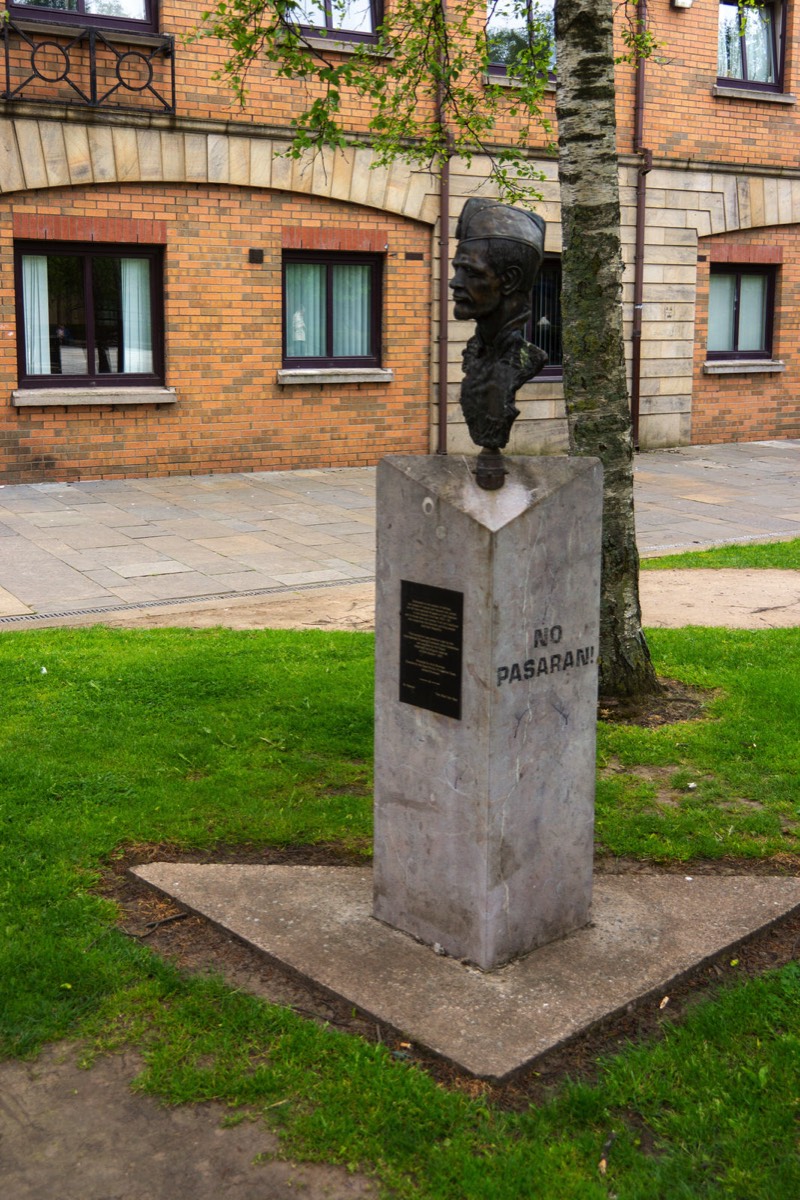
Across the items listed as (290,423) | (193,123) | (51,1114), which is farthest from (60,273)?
(51,1114)

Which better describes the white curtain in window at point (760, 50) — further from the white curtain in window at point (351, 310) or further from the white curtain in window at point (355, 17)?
the white curtain in window at point (351, 310)

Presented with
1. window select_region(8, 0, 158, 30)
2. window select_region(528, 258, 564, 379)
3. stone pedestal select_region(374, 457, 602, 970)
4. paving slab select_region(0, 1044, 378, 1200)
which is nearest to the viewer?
paving slab select_region(0, 1044, 378, 1200)

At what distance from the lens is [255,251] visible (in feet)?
49.2

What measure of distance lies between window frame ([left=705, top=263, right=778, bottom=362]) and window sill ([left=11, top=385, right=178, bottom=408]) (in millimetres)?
8582

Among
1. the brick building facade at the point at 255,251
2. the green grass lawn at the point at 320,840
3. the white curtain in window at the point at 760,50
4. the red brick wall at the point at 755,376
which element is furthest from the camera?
the red brick wall at the point at 755,376

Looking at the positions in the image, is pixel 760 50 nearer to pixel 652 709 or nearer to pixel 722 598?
pixel 722 598

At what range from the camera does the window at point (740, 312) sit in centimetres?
1944

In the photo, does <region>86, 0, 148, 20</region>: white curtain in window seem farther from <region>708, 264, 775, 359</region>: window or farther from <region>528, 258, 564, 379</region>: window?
<region>708, 264, 775, 359</region>: window

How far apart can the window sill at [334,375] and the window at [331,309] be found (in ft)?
0.67

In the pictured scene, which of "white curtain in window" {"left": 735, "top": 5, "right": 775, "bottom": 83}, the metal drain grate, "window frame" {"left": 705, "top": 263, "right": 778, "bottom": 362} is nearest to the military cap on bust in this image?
the metal drain grate

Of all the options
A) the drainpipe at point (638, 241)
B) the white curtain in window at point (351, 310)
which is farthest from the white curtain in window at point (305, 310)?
the drainpipe at point (638, 241)

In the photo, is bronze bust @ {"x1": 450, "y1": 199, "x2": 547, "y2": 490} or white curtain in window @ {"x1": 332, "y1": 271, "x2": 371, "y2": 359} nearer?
bronze bust @ {"x1": 450, "y1": 199, "x2": 547, "y2": 490}

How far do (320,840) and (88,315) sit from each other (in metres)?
10.4

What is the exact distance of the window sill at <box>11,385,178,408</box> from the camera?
544 inches
